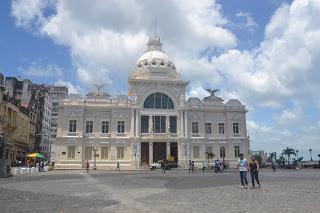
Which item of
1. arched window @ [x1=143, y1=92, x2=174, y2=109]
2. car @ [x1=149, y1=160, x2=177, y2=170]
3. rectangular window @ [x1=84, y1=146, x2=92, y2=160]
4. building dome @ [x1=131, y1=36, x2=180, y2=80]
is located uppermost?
building dome @ [x1=131, y1=36, x2=180, y2=80]

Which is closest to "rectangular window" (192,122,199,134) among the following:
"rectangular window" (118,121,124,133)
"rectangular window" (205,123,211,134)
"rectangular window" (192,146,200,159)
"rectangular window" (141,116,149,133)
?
"rectangular window" (205,123,211,134)

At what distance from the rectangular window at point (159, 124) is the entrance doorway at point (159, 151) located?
221 centimetres

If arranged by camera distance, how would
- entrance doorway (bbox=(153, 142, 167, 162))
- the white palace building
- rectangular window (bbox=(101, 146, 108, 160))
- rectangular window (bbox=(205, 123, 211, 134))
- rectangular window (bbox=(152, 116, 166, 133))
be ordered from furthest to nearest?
rectangular window (bbox=(205, 123, 211, 134)) → rectangular window (bbox=(152, 116, 166, 133)) → entrance doorway (bbox=(153, 142, 167, 162)) → rectangular window (bbox=(101, 146, 108, 160)) → the white palace building

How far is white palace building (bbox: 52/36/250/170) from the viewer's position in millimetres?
59031

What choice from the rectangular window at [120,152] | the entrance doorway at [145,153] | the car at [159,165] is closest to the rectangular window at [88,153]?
the rectangular window at [120,152]

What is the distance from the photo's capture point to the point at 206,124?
6397 centimetres

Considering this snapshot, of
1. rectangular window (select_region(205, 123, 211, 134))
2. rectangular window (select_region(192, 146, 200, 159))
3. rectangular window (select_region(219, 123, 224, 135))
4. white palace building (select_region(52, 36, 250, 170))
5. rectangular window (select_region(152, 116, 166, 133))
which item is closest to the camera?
white palace building (select_region(52, 36, 250, 170))

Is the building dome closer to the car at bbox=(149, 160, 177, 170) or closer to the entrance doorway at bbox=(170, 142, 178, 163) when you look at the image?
the entrance doorway at bbox=(170, 142, 178, 163)

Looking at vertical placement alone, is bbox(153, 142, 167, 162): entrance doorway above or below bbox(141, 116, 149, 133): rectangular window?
below

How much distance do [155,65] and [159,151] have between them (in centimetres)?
1680

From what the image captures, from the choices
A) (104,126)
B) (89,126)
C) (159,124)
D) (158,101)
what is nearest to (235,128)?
(159,124)

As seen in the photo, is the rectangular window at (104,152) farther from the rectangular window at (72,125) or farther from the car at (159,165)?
the car at (159,165)

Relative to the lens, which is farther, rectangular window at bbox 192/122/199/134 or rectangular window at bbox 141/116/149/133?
rectangular window at bbox 192/122/199/134

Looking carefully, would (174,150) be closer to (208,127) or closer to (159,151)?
(159,151)
